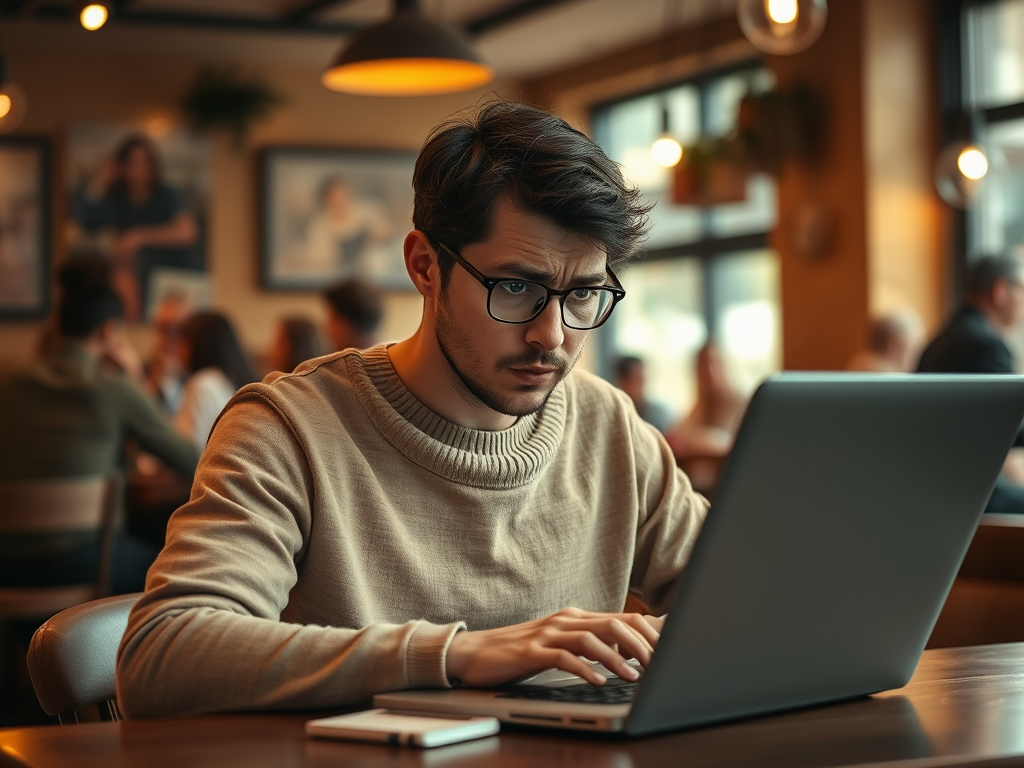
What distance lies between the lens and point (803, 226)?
6555 millimetres

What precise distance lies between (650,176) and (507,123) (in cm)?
733

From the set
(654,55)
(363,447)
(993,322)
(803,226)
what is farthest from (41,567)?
(654,55)

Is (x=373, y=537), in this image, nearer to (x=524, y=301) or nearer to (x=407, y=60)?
(x=524, y=301)

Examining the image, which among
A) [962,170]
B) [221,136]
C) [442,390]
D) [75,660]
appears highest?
[221,136]

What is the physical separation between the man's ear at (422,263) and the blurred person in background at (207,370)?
10.6 feet

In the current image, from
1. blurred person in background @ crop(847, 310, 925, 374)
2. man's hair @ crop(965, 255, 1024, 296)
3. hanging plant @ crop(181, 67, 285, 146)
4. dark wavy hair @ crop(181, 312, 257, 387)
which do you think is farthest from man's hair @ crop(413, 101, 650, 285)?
hanging plant @ crop(181, 67, 285, 146)

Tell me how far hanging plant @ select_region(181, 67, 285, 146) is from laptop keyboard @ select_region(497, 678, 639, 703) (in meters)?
7.84

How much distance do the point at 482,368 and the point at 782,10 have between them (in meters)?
2.53

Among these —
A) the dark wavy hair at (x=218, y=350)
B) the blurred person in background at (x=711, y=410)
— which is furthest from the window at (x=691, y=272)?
the dark wavy hair at (x=218, y=350)

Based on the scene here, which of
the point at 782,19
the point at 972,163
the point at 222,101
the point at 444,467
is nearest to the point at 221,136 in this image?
the point at 222,101

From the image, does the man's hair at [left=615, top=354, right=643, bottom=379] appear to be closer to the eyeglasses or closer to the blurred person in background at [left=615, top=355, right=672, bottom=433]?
the blurred person in background at [left=615, top=355, right=672, bottom=433]

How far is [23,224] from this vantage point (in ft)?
27.0

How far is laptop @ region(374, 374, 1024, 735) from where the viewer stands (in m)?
0.91

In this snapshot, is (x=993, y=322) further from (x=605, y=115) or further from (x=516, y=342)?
(x=605, y=115)
